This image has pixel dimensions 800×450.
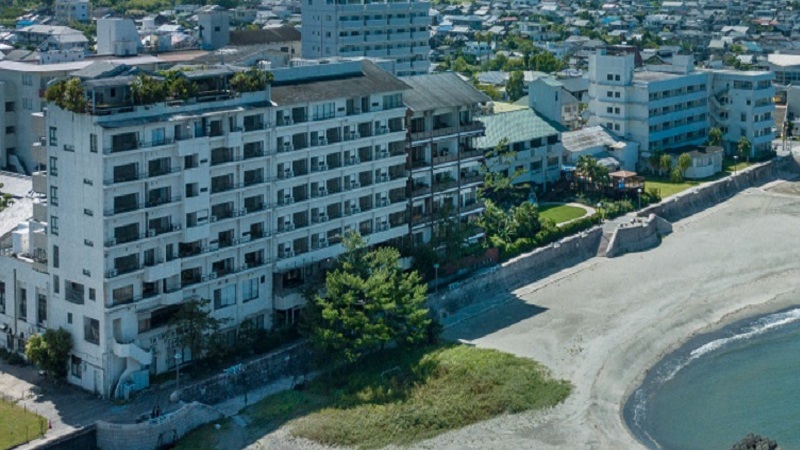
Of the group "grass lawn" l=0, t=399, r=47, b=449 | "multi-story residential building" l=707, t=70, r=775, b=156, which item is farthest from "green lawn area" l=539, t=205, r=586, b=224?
"grass lawn" l=0, t=399, r=47, b=449

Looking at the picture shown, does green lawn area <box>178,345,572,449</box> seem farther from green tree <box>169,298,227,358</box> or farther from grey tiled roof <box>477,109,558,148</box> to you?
grey tiled roof <box>477,109,558,148</box>

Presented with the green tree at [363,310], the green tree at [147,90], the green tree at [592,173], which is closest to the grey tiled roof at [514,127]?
the green tree at [592,173]

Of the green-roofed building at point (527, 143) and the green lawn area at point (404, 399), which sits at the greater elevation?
the green-roofed building at point (527, 143)

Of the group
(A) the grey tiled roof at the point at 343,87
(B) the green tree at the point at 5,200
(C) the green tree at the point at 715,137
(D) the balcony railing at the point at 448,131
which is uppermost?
(A) the grey tiled roof at the point at 343,87

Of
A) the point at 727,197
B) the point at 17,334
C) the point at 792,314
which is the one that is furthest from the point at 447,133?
the point at 727,197

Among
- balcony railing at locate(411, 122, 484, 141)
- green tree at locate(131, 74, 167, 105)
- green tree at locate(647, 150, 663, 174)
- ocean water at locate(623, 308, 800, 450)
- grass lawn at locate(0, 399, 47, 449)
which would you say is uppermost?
green tree at locate(131, 74, 167, 105)

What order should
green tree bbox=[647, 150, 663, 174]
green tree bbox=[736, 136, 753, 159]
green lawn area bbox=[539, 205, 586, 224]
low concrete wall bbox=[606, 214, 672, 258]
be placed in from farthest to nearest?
green tree bbox=[736, 136, 753, 159], green tree bbox=[647, 150, 663, 174], green lawn area bbox=[539, 205, 586, 224], low concrete wall bbox=[606, 214, 672, 258]

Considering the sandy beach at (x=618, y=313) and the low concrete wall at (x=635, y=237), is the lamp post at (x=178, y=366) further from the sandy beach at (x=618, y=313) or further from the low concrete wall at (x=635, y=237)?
the low concrete wall at (x=635, y=237)
